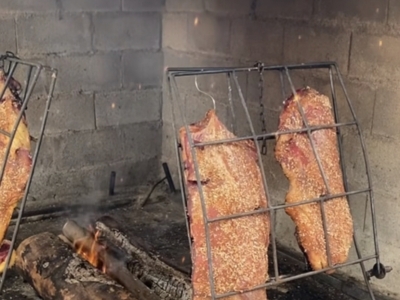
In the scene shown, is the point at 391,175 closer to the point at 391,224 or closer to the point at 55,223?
the point at 391,224

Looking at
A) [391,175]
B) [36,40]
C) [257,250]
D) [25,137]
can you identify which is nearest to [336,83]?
[391,175]

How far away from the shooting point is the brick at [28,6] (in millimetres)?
3674

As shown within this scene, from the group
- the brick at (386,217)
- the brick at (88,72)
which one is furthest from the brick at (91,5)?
the brick at (386,217)

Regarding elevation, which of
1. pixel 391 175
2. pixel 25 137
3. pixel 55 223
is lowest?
pixel 55 223

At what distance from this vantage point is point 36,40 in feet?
12.5

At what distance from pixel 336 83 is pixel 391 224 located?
78 cm

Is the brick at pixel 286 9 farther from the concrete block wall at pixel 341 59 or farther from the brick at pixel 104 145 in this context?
the brick at pixel 104 145

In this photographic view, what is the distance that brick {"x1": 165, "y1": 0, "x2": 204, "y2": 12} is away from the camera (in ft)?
12.9

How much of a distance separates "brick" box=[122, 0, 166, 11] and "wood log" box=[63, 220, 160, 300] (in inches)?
68.4

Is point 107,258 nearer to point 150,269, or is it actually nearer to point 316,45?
point 150,269

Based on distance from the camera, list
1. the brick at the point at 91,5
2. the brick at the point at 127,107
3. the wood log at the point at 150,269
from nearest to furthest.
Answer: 1. the wood log at the point at 150,269
2. the brick at the point at 91,5
3. the brick at the point at 127,107

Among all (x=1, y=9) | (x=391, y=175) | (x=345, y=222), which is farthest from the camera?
(x=1, y=9)

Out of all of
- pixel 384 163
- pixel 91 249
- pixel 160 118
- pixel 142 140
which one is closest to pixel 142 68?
pixel 160 118

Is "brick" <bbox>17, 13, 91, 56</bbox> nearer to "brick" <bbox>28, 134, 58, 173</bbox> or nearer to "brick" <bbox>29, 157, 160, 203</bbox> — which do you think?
"brick" <bbox>28, 134, 58, 173</bbox>
